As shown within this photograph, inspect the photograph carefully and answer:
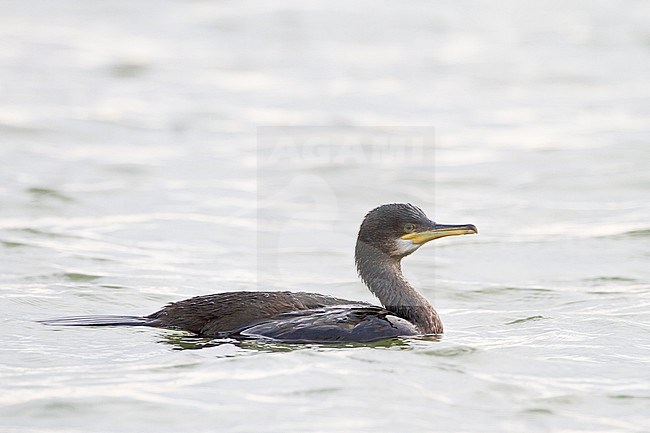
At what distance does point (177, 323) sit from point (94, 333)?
616mm

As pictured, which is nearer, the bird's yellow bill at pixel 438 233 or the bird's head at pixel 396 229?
the bird's yellow bill at pixel 438 233

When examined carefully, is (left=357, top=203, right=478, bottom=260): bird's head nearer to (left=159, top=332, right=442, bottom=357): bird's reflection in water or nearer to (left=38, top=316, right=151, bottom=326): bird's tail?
(left=159, top=332, right=442, bottom=357): bird's reflection in water

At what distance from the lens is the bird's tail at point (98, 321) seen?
361 inches

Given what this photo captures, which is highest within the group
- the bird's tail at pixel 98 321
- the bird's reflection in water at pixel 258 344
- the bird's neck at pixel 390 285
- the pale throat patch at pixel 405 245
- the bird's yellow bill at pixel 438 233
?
the bird's yellow bill at pixel 438 233

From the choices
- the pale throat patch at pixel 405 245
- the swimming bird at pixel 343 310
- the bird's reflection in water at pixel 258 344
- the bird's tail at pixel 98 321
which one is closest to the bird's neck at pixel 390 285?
the swimming bird at pixel 343 310

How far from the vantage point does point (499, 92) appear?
20406mm

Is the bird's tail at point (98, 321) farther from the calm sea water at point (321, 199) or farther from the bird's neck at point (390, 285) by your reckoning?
the bird's neck at point (390, 285)

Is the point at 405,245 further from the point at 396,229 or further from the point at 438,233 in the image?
the point at 438,233

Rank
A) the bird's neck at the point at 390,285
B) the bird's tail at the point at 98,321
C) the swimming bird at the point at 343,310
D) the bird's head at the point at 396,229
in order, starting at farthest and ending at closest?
1. the bird's head at the point at 396,229
2. the bird's neck at the point at 390,285
3. the bird's tail at the point at 98,321
4. the swimming bird at the point at 343,310

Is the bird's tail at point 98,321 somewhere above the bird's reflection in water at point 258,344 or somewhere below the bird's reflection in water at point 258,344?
above

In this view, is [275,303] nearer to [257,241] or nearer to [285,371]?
[285,371]

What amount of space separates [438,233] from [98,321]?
267 centimetres

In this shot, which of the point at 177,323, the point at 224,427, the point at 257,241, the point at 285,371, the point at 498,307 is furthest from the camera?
the point at 257,241

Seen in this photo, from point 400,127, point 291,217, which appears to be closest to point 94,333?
point 291,217
